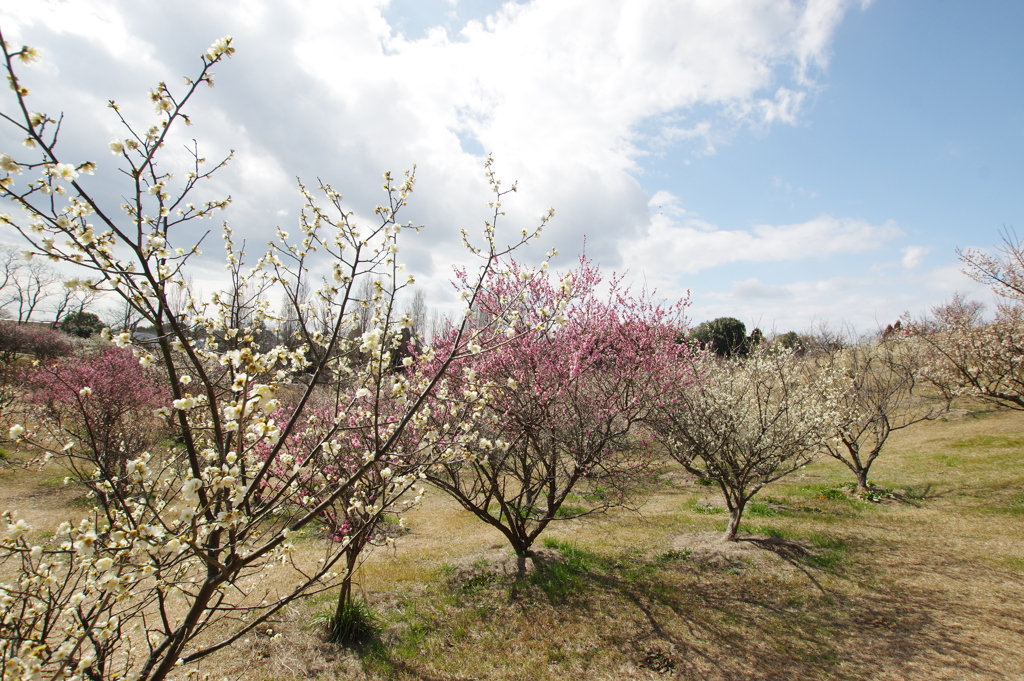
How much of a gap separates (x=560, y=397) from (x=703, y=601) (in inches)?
132

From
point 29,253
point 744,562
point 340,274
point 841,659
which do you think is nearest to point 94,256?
point 29,253

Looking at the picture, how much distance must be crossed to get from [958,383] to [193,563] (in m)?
15.9

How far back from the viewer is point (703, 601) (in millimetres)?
6195

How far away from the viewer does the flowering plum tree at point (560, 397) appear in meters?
6.16

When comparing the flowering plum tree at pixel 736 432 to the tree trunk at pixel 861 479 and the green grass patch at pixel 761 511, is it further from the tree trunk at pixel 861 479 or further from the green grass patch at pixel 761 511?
the tree trunk at pixel 861 479

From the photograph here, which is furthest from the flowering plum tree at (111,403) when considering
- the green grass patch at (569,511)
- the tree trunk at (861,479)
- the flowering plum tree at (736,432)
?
the tree trunk at (861,479)

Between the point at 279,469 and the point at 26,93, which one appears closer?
the point at 26,93

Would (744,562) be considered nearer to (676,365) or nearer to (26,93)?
(676,365)

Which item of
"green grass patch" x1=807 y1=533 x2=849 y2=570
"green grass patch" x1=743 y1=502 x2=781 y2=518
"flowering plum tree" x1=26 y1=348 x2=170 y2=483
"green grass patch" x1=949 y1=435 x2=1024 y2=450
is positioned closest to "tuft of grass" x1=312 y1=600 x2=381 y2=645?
"flowering plum tree" x1=26 y1=348 x2=170 y2=483

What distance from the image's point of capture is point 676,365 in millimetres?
8969

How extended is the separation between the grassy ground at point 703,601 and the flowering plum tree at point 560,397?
1127mm

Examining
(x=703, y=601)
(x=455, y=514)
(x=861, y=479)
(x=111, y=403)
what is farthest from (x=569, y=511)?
(x=111, y=403)

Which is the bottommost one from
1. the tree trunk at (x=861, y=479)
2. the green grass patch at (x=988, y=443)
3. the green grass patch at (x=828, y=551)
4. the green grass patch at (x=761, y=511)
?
the green grass patch at (x=828, y=551)

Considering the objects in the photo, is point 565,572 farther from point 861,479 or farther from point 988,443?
point 988,443
